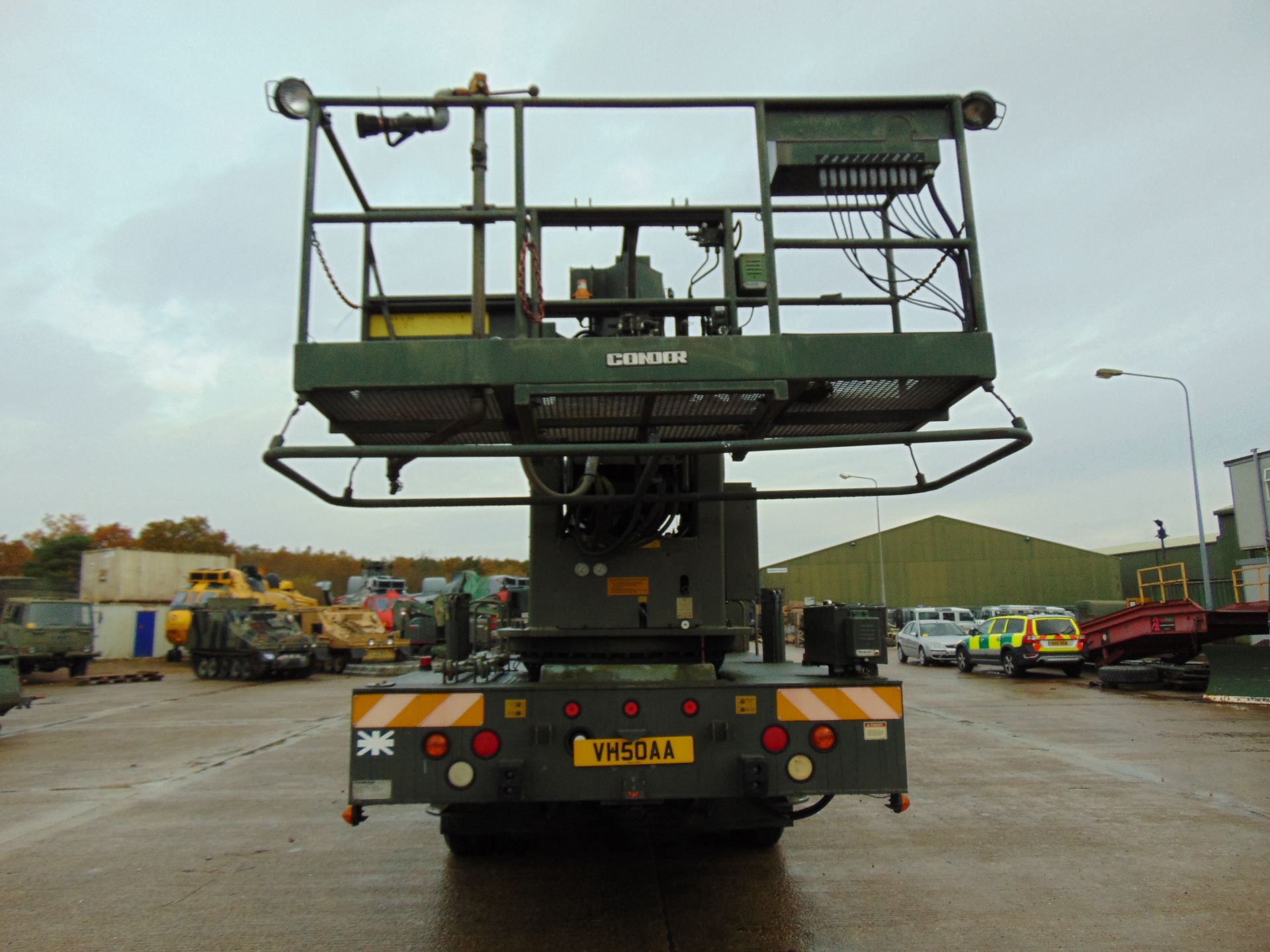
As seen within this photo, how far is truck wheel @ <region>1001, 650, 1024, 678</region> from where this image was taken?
62.6 ft

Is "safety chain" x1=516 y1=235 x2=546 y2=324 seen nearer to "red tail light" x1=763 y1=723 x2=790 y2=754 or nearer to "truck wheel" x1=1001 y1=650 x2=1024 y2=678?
"red tail light" x1=763 y1=723 x2=790 y2=754

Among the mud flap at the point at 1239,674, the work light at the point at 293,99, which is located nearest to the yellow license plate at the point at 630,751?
the work light at the point at 293,99

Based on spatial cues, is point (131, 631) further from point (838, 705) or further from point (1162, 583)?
point (838, 705)

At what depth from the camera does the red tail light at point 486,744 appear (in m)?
3.88

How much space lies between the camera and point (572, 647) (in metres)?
4.63

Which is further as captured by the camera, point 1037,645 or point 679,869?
point 1037,645

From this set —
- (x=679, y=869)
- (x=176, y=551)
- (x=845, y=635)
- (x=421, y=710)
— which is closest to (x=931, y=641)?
(x=679, y=869)

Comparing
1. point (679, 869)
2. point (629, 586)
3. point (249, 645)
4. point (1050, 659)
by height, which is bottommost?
point (679, 869)

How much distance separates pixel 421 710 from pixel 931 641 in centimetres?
2232

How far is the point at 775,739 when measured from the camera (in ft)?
12.9

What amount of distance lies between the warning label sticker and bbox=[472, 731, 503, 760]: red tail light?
1019mm

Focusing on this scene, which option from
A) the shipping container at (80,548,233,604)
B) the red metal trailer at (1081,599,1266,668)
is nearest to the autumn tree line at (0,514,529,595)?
the shipping container at (80,548,233,604)

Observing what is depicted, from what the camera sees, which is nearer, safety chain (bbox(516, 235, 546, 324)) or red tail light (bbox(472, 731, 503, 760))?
safety chain (bbox(516, 235, 546, 324))

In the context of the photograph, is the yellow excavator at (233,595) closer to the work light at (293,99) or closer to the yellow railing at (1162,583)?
the yellow railing at (1162,583)
